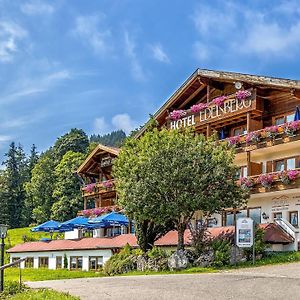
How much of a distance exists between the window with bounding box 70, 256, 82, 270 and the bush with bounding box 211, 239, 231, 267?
1446cm

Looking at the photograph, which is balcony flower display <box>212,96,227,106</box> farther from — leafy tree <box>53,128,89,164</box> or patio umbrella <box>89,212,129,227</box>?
leafy tree <box>53,128,89,164</box>

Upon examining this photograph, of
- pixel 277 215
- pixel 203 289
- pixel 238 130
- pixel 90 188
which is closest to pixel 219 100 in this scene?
pixel 238 130

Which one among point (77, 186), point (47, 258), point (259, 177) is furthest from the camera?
point (77, 186)

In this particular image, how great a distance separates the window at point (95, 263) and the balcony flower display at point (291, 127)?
558 inches

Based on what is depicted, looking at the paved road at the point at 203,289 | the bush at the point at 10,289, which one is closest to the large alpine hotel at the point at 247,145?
the paved road at the point at 203,289

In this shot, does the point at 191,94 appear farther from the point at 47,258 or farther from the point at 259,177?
the point at 47,258

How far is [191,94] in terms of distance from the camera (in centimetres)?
3988

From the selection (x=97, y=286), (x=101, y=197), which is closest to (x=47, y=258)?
(x=101, y=197)

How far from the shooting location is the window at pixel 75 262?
38.3 metres

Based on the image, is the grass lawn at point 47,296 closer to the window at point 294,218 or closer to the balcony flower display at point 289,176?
the balcony flower display at point 289,176

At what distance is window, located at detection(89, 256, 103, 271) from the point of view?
119 feet

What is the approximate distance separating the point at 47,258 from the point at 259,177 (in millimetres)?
18073

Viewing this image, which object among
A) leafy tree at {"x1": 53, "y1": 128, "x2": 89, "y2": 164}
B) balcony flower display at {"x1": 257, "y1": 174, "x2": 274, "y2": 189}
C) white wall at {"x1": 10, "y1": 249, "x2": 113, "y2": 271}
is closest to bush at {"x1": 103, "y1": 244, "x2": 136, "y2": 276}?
white wall at {"x1": 10, "y1": 249, "x2": 113, "y2": 271}

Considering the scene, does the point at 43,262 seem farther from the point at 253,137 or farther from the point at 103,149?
the point at 253,137
